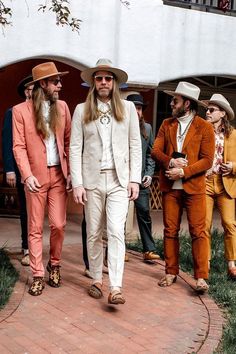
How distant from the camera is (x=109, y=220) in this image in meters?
5.83

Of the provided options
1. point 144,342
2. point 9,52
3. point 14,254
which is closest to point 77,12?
point 9,52

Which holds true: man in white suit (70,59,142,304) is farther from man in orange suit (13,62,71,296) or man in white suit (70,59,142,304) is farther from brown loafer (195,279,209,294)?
brown loafer (195,279,209,294)

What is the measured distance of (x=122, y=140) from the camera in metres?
5.87

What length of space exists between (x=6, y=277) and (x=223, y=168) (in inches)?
102

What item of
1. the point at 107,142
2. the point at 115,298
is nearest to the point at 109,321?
the point at 115,298

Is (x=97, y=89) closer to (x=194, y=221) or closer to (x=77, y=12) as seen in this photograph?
(x=194, y=221)

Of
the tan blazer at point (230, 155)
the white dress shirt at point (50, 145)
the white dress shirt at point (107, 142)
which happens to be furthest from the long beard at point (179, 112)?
the white dress shirt at point (50, 145)

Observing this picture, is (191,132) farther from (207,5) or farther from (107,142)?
(207,5)

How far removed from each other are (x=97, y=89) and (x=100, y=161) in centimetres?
66

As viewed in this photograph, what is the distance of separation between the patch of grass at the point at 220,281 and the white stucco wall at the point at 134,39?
94.4 inches

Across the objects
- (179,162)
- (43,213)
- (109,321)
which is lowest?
(109,321)

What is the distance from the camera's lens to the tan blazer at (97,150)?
5.84 m

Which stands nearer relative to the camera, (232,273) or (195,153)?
(195,153)

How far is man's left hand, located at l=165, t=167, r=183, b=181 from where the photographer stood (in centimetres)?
630
